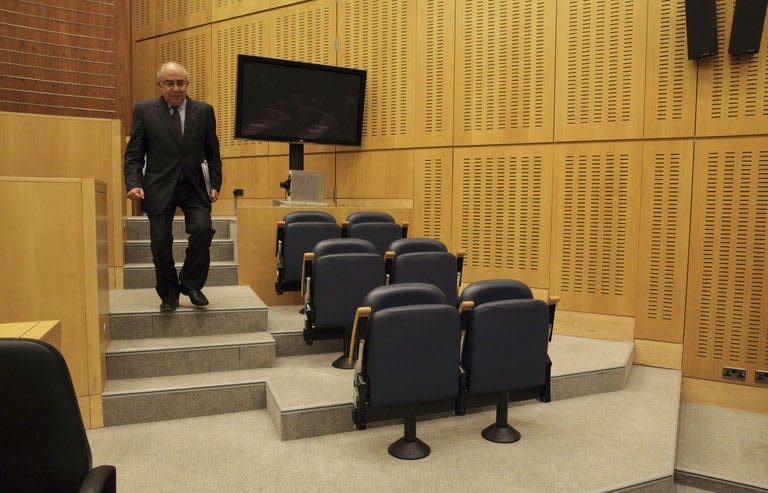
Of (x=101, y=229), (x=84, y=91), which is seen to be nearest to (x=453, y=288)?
(x=101, y=229)

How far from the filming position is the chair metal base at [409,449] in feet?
8.63

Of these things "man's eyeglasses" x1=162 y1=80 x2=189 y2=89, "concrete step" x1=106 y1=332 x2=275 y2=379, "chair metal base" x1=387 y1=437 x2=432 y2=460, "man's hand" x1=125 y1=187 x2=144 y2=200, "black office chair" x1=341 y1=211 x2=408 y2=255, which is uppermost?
"man's eyeglasses" x1=162 y1=80 x2=189 y2=89

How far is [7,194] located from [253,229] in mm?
2170

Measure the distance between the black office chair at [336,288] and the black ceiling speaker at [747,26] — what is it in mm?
2691

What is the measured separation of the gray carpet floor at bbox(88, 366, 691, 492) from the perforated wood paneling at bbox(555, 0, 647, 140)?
2.15 m

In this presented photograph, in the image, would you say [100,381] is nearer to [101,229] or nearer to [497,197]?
[101,229]

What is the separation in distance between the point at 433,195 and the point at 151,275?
7.89 feet

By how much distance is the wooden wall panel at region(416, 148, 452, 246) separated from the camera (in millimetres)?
5152

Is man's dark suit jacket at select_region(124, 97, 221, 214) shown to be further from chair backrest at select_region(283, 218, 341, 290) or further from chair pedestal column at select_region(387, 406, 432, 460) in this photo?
chair pedestal column at select_region(387, 406, 432, 460)

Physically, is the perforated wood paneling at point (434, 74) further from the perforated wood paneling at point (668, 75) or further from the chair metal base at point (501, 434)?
the chair metal base at point (501, 434)

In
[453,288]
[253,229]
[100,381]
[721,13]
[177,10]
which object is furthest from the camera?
[177,10]

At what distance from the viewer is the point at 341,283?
3355mm

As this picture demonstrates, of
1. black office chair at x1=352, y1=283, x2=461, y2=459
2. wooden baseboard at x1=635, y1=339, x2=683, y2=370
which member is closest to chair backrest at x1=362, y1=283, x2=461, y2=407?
black office chair at x1=352, y1=283, x2=461, y2=459

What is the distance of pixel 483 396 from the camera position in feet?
8.83
